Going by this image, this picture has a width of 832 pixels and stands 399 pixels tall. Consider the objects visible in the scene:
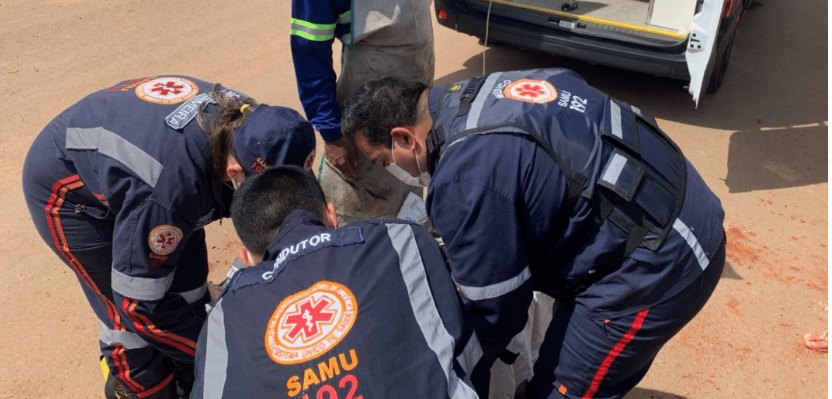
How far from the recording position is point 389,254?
5.92 feet

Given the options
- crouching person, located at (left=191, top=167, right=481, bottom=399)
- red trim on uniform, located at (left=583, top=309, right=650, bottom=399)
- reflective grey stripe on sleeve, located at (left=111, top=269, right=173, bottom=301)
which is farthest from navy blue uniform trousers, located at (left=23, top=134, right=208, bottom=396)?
red trim on uniform, located at (left=583, top=309, right=650, bottom=399)

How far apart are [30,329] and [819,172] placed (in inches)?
185

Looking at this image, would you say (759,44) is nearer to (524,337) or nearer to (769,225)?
(769,225)

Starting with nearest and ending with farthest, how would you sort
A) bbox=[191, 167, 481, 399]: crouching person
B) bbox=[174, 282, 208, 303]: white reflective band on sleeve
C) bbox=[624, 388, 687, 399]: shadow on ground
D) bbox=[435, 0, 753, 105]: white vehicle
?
bbox=[191, 167, 481, 399]: crouching person < bbox=[174, 282, 208, 303]: white reflective band on sleeve < bbox=[624, 388, 687, 399]: shadow on ground < bbox=[435, 0, 753, 105]: white vehicle

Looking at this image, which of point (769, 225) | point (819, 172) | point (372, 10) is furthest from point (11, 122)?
point (819, 172)

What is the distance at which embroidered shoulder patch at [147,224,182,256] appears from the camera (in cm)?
241

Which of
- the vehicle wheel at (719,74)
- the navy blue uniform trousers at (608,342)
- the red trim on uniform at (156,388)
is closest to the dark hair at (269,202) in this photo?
the navy blue uniform trousers at (608,342)

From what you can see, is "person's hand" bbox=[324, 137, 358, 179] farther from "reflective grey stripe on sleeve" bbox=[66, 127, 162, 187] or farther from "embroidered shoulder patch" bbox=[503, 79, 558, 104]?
"embroidered shoulder patch" bbox=[503, 79, 558, 104]

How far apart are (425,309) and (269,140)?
90cm

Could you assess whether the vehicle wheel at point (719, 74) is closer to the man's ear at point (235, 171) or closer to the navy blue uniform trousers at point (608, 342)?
the navy blue uniform trousers at point (608, 342)

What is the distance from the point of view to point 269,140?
2.37m

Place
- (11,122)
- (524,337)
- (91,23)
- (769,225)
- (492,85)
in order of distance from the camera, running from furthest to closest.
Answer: (91,23), (11,122), (769,225), (524,337), (492,85)

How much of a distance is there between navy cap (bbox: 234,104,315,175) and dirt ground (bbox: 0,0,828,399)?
5.33ft

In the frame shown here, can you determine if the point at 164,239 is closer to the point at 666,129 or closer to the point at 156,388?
the point at 156,388
